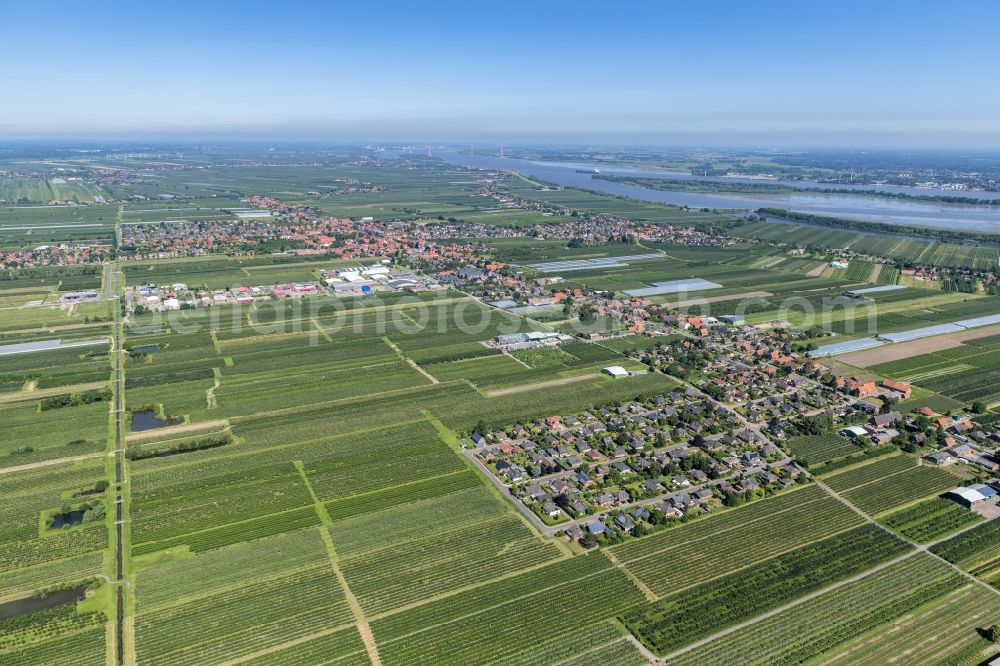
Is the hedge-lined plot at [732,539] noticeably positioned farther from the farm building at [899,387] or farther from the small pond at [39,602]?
the small pond at [39,602]

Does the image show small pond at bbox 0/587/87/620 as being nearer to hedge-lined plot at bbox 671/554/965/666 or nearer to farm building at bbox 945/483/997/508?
hedge-lined plot at bbox 671/554/965/666

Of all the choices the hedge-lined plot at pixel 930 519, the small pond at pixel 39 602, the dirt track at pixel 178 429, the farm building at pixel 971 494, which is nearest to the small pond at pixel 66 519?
the small pond at pixel 39 602

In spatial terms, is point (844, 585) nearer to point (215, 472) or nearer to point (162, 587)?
point (162, 587)

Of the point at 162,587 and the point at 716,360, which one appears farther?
the point at 716,360

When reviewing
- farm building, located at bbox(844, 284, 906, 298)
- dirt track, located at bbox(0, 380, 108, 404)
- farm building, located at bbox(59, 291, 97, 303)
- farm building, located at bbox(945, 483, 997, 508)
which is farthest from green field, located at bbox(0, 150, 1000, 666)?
farm building, located at bbox(844, 284, 906, 298)

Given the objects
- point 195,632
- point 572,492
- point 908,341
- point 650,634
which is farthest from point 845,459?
point 195,632

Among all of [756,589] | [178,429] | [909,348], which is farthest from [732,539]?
[909,348]

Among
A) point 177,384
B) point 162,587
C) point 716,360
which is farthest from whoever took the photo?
point 716,360

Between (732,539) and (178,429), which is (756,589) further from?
(178,429)
